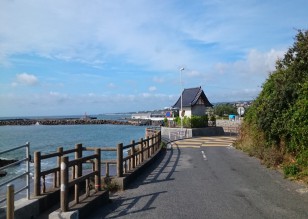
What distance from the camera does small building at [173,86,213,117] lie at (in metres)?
47.0

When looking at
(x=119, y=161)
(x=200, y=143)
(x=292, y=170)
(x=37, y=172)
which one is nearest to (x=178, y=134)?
(x=200, y=143)

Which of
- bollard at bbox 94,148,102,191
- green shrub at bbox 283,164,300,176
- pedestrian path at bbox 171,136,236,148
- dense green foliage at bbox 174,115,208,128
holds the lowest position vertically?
pedestrian path at bbox 171,136,236,148

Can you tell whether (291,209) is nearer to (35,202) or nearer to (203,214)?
(203,214)

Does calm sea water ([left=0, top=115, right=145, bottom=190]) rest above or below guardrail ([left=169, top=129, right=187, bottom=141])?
below

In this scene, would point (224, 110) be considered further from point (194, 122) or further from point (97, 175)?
→ point (97, 175)

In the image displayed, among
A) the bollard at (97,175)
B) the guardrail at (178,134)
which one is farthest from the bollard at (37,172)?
the guardrail at (178,134)

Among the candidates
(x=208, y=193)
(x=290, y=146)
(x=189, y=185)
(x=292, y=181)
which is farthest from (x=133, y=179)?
(x=290, y=146)

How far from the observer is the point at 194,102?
4691 centimetres

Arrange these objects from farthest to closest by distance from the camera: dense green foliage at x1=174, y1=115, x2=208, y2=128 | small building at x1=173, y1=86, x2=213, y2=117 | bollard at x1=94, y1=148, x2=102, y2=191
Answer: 1. small building at x1=173, y1=86, x2=213, y2=117
2. dense green foliage at x1=174, y1=115, x2=208, y2=128
3. bollard at x1=94, y1=148, x2=102, y2=191

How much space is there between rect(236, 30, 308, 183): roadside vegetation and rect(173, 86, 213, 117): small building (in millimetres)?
27829

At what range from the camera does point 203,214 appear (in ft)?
27.0

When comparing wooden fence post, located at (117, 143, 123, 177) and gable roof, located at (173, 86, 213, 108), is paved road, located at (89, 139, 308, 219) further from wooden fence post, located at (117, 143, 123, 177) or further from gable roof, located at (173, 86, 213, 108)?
gable roof, located at (173, 86, 213, 108)

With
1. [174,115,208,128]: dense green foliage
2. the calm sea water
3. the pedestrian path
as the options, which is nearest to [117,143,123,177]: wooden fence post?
the calm sea water

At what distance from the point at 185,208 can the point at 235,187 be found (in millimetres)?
3157
